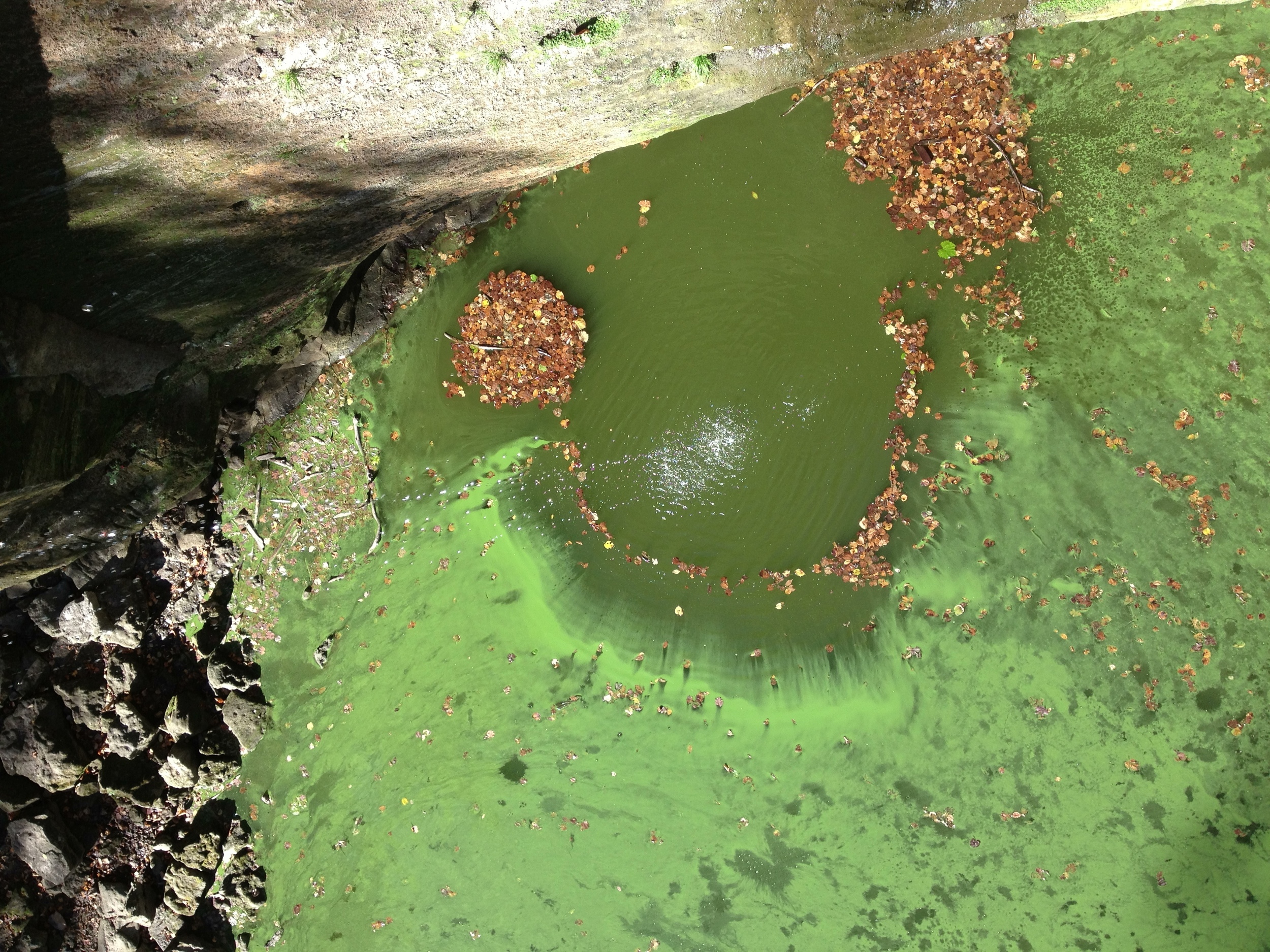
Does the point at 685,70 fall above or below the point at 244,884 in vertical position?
above

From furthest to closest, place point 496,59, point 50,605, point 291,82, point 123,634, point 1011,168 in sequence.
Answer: point 123,634, point 50,605, point 1011,168, point 496,59, point 291,82

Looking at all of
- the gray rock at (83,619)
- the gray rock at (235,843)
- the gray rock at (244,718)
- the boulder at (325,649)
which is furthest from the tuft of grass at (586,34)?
the gray rock at (235,843)

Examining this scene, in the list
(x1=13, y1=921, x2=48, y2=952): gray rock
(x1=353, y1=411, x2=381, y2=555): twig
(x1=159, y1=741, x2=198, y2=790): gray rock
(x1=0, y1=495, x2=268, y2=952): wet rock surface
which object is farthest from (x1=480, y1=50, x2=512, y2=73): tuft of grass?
(x1=13, y1=921, x2=48, y2=952): gray rock

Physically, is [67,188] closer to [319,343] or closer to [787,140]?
[319,343]

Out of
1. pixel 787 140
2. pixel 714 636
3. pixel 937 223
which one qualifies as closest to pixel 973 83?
pixel 937 223

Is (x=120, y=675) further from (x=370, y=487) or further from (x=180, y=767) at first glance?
(x=370, y=487)

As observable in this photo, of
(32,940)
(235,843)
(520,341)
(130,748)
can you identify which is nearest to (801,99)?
(520,341)
